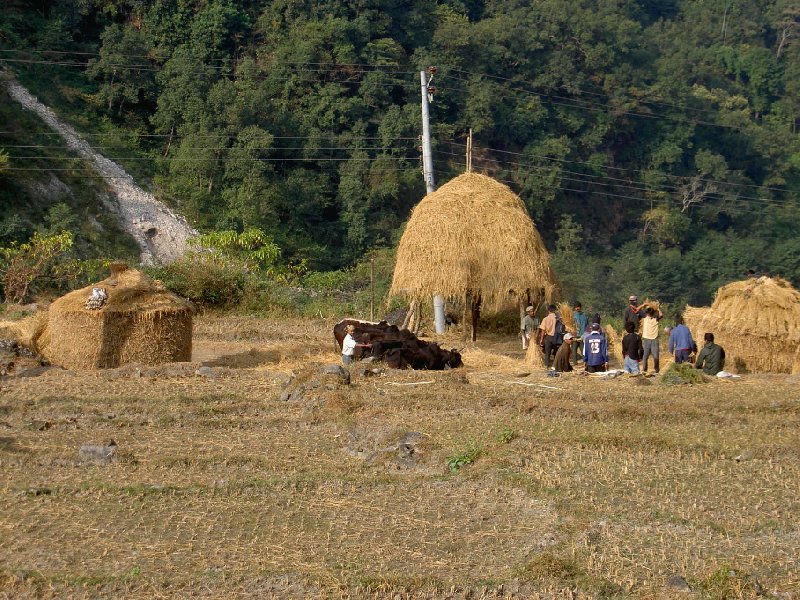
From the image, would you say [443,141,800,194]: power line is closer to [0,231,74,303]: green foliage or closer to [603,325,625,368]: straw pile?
[0,231,74,303]: green foliage

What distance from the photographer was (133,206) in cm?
4031

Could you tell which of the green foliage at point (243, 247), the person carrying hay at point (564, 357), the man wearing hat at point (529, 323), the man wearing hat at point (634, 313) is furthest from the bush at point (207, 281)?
the person carrying hay at point (564, 357)

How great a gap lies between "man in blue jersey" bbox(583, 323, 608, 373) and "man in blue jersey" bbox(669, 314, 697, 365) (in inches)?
55.9

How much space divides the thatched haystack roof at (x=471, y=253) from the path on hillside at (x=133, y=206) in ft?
60.7

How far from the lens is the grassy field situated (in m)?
8.64

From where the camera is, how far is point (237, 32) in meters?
51.1

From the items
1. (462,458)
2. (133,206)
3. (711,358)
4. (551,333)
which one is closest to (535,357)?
(551,333)

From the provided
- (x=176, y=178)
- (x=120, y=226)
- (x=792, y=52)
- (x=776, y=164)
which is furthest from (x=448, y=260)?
(x=792, y=52)

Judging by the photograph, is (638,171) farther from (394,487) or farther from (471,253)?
(394,487)

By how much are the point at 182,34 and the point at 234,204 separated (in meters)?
11.0

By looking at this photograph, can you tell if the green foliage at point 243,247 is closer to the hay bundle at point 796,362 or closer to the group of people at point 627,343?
the group of people at point 627,343

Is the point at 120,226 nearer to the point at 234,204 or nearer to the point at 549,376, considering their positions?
the point at 234,204

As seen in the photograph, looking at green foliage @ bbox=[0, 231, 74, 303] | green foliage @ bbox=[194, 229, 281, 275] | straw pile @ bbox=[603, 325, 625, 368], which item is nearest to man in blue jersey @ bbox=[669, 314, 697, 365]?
straw pile @ bbox=[603, 325, 625, 368]

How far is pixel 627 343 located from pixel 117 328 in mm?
7575
